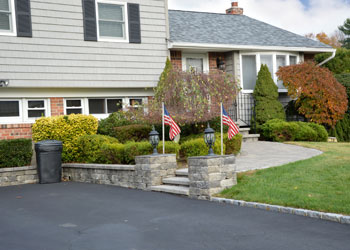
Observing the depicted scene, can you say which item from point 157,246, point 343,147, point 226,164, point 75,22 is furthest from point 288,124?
point 157,246

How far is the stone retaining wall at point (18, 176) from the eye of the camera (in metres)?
11.5

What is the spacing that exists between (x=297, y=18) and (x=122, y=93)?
121 feet

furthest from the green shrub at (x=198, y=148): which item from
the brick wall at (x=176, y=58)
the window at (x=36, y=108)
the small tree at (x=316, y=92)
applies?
the small tree at (x=316, y=92)

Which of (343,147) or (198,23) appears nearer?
(343,147)

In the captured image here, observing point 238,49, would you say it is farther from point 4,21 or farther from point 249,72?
point 4,21

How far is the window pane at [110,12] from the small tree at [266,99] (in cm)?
561

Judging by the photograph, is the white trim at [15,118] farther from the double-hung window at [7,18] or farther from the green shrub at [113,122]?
the green shrub at [113,122]

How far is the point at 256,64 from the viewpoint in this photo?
56.6 feet

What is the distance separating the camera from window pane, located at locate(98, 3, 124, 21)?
14.2 meters

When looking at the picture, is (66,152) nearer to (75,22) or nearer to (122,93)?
(122,93)

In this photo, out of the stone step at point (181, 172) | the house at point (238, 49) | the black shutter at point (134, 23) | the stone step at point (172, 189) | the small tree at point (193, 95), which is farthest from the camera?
the house at point (238, 49)

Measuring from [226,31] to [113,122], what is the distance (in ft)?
23.2

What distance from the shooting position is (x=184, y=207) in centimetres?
767

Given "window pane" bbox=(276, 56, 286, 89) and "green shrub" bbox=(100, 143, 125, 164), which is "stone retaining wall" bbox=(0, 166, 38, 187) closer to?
"green shrub" bbox=(100, 143, 125, 164)
